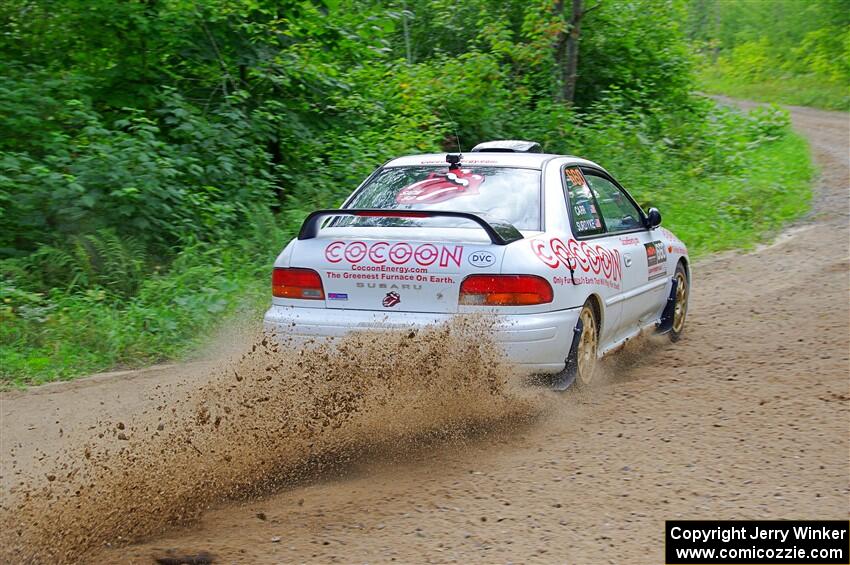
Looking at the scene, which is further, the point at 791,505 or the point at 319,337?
the point at 319,337


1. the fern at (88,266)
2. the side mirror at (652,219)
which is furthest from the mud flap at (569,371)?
the fern at (88,266)

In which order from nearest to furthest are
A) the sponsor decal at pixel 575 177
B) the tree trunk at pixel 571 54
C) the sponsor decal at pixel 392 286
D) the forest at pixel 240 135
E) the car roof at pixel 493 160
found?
1. the sponsor decal at pixel 392 286
2. the car roof at pixel 493 160
3. the sponsor decal at pixel 575 177
4. the forest at pixel 240 135
5. the tree trunk at pixel 571 54

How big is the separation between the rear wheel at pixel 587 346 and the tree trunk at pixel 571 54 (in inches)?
424

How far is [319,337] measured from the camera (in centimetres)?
554

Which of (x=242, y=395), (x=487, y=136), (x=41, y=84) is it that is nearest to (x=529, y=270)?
(x=242, y=395)

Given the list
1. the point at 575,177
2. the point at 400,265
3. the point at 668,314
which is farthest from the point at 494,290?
the point at 668,314

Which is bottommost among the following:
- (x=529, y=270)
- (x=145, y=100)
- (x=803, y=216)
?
(x=803, y=216)

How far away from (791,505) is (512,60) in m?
13.7

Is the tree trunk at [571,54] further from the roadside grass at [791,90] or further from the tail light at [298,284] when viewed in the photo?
Result: the roadside grass at [791,90]

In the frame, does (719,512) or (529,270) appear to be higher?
(529,270)

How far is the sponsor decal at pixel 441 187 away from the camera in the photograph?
619cm

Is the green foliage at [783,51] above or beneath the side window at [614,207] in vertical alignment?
above

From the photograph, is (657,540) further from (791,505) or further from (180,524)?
(180,524)

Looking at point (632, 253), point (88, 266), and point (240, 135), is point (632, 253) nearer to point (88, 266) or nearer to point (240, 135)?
point (88, 266)
